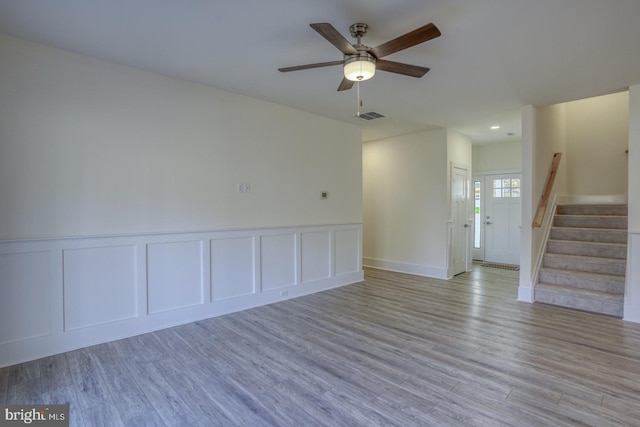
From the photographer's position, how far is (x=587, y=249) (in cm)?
449

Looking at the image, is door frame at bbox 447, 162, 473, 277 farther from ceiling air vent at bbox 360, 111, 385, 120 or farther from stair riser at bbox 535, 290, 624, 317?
ceiling air vent at bbox 360, 111, 385, 120

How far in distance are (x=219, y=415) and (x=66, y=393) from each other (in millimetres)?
1150

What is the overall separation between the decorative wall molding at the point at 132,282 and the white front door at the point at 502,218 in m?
4.77

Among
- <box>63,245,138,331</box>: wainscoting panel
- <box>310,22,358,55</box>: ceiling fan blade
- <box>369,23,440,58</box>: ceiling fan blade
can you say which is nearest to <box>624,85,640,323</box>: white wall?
<box>369,23,440,58</box>: ceiling fan blade

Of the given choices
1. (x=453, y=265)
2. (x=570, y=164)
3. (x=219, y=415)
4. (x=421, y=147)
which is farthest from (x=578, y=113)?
(x=219, y=415)

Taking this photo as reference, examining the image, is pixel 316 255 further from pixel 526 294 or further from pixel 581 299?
pixel 581 299

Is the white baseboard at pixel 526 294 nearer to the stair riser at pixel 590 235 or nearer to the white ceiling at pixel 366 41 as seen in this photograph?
the stair riser at pixel 590 235

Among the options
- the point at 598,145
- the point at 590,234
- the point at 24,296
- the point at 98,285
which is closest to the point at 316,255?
the point at 98,285

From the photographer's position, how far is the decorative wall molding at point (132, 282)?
2.62 metres

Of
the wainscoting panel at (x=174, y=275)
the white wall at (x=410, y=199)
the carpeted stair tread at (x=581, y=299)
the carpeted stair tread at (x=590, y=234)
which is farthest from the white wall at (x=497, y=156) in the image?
the wainscoting panel at (x=174, y=275)

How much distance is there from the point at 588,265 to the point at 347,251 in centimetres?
334

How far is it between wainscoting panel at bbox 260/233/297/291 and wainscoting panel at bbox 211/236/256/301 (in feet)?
0.55

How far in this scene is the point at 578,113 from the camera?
561 cm

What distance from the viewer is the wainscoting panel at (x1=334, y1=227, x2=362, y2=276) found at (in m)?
5.08
